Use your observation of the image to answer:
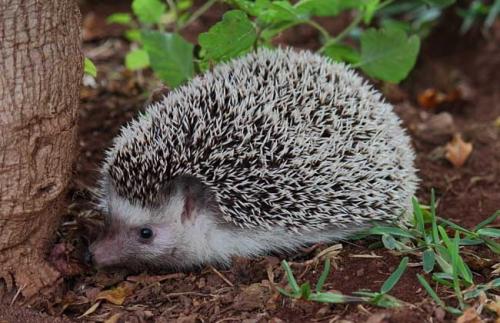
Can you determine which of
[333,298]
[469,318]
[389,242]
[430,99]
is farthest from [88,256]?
[430,99]

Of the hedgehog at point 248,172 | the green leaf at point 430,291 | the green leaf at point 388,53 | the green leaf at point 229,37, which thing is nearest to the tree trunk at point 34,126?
the hedgehog at point 248,172

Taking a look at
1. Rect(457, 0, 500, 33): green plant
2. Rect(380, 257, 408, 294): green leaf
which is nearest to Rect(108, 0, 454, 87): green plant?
Rect(380, 257, 408, 294): green leaf

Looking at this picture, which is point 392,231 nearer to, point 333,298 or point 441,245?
point 441,245

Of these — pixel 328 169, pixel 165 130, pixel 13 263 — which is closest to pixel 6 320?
pixel 13 263

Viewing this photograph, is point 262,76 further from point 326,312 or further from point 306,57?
point 326,312

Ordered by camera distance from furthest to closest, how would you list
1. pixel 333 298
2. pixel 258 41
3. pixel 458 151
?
pixel 458 151 < pixel 258 41 < pixel 333 298

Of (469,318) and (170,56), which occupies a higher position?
(170,56)
